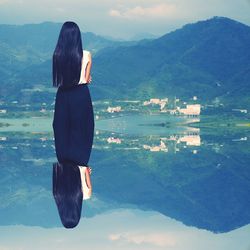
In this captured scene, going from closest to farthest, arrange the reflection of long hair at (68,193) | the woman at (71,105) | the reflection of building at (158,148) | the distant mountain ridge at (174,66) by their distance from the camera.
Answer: the reflection of long hair at (68,193) < the woman at (71,105) < the reflection of building at (158,148) < the distant mountain ridge at (174,66)

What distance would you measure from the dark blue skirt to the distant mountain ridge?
34.2m

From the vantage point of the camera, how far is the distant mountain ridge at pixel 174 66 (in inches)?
1797

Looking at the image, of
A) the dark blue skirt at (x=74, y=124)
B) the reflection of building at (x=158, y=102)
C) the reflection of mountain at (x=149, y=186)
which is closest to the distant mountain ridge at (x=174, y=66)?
the reflection of building at (x=158, y=102)

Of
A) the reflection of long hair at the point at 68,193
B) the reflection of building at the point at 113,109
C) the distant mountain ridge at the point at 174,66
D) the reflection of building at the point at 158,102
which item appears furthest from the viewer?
the distant mountain ridge at the point at 174,66

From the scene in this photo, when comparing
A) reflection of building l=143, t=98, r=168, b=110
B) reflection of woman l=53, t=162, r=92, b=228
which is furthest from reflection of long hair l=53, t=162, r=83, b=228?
reflection of building l=143, t=98, r=168, b=110

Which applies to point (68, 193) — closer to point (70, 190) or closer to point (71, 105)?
point (70, 190)

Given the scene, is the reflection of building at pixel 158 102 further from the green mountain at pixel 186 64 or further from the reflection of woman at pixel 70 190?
the reflection of woman at pixel 70 190

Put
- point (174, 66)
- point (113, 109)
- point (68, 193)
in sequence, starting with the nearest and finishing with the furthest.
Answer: point (68, 193) → point (113, 109) → point (174, 66)

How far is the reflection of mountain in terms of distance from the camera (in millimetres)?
6195

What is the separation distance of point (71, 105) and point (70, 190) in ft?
5.97

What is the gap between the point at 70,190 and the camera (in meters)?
6.29

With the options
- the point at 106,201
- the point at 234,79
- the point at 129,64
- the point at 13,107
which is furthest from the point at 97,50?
the point at 106,201

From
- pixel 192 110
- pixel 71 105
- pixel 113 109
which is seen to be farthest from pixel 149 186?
pixel 192 110

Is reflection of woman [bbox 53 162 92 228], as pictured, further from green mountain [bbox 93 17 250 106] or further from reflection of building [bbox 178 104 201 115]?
green mountain [bbox 93 17 250 106]
